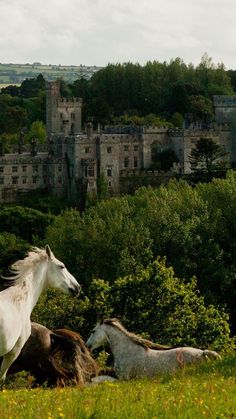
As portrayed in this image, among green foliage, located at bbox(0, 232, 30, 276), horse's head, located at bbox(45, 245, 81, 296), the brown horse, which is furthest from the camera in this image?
green foliage, located at bbox(0, 232, 30, 276)

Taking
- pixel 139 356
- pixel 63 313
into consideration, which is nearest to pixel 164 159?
pixel 63 313

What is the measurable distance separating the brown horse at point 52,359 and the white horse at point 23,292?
1.14 metres

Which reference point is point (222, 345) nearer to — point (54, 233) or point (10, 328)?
point (10, 328)

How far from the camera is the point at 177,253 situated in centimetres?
4594

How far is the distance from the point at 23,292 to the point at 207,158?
6545 cm

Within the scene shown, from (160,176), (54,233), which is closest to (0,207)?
(160,176)

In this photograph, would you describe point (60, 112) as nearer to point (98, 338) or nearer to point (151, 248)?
point (151, 248)

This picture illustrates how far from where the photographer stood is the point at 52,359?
46.2ft

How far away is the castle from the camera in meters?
78.9

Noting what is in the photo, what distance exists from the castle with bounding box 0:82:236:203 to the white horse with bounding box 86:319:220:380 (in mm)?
61320

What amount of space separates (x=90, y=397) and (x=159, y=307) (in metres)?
14.6

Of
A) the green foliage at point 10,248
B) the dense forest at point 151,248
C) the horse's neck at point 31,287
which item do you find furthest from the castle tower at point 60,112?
the horse's neck at point 31,287

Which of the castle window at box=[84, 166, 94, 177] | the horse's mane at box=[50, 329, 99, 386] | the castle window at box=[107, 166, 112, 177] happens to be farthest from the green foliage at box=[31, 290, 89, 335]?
the castle window at box=[107, 166, 112, 177]

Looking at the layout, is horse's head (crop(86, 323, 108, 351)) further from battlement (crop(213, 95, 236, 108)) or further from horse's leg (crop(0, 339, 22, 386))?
battlement (crop(213, 95, 236, 108))
